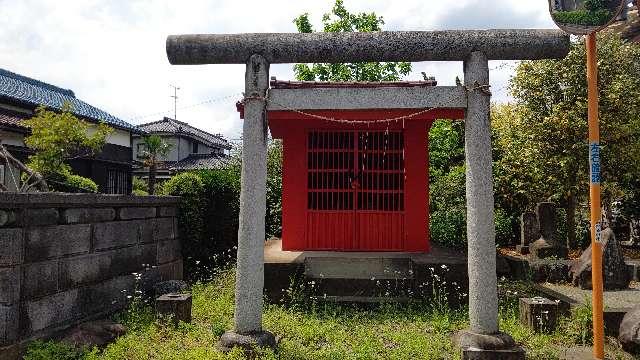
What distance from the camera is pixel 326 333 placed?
6461 millimetres

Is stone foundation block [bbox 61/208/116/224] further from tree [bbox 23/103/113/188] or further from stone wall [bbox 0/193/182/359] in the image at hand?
tree [bbox 23/103/113/188]

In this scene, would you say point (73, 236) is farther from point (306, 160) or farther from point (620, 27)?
point (620, 27)

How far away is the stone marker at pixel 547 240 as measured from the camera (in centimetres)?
1191

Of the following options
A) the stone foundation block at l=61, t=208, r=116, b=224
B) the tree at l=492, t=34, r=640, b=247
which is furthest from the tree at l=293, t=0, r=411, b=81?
the stone foundation block at l=61, t=208, r=116, b=224

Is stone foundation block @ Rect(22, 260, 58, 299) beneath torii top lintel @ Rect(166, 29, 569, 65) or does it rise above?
beneath

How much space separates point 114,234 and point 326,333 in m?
A: 3.97

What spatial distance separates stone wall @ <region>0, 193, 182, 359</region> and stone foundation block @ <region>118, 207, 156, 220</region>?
18 mm

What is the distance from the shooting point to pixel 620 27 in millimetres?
26844

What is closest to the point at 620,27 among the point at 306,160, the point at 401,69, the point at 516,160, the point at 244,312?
the point at 401,69

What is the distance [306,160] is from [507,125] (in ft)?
34.0

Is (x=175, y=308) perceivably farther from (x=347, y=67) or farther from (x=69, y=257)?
(x=347, y=67)

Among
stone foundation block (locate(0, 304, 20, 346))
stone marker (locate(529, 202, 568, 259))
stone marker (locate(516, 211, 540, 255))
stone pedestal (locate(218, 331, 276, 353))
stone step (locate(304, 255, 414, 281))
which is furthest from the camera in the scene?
stone marker (locate(516, 211, 540, 255))

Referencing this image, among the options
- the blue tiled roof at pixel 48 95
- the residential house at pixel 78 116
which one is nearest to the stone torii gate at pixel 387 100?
the residential house at pixel 78 116

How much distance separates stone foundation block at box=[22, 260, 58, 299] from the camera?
550 cm
